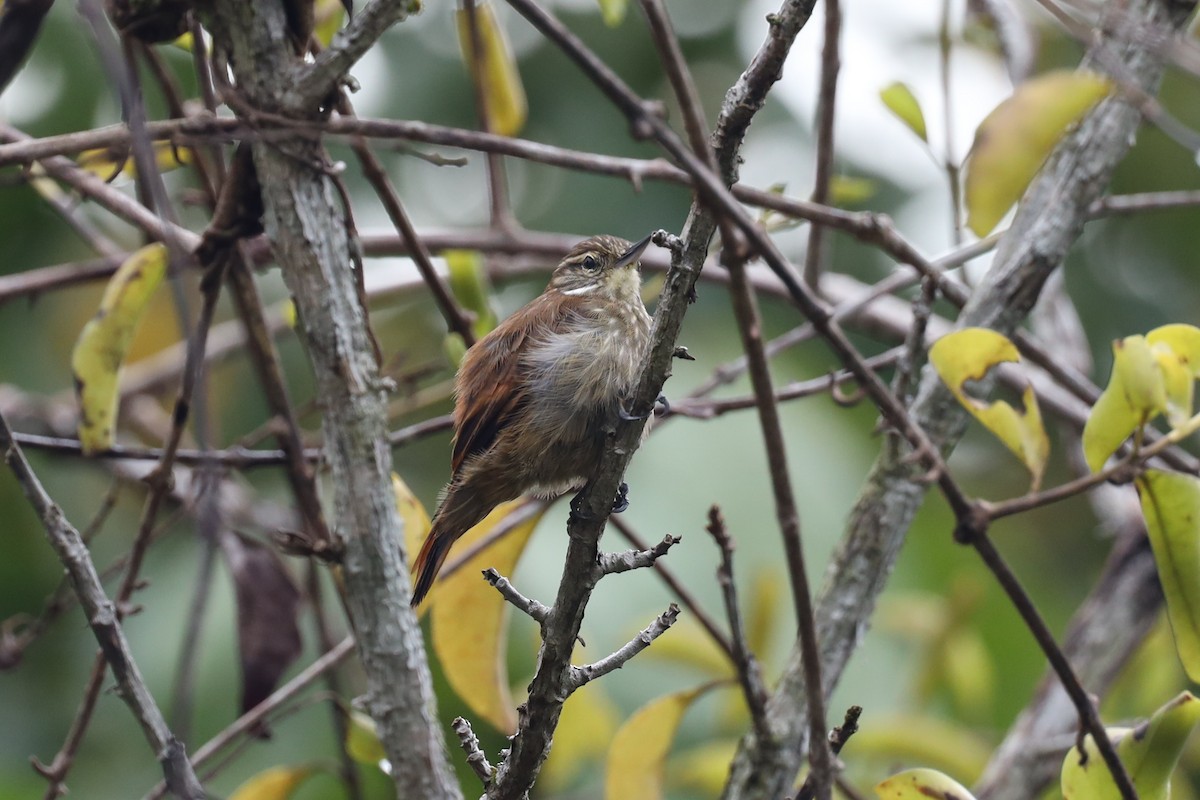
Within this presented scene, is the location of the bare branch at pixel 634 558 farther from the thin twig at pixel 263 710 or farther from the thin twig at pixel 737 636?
the thin twig at pixel 263 710

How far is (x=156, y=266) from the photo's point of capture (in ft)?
8.17

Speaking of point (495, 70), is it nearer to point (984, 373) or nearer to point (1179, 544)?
point (984, 373)

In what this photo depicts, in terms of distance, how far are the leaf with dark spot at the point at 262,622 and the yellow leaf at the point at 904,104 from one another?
1718 mm

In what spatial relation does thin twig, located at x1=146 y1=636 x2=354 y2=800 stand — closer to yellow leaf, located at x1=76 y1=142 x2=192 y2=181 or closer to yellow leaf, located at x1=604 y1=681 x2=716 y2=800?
yellow leaf, located at x1=604 y1=681 x2=716 y2=800

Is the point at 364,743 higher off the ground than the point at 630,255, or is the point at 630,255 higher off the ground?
the point at 630,255

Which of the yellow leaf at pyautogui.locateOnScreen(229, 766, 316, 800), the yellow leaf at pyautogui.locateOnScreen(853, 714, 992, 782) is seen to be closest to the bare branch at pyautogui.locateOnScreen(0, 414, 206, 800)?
the yellow leaf at pyautogui.locateOnScreen(229, 766, 316, 800)

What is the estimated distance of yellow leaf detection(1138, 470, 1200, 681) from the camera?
1943mm

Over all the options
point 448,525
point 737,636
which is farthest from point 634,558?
point 448,525

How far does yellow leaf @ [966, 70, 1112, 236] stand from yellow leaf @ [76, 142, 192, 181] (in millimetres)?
1684

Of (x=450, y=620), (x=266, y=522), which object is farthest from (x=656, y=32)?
(x=266, y=522)

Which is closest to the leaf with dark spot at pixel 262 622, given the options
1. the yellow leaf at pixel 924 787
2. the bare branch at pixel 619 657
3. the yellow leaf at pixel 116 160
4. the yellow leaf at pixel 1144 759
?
the yellow leaf at pixel 116 160

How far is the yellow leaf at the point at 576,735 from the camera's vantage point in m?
3.35

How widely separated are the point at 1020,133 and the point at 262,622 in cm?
193

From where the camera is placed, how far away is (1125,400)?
6.27 feet
